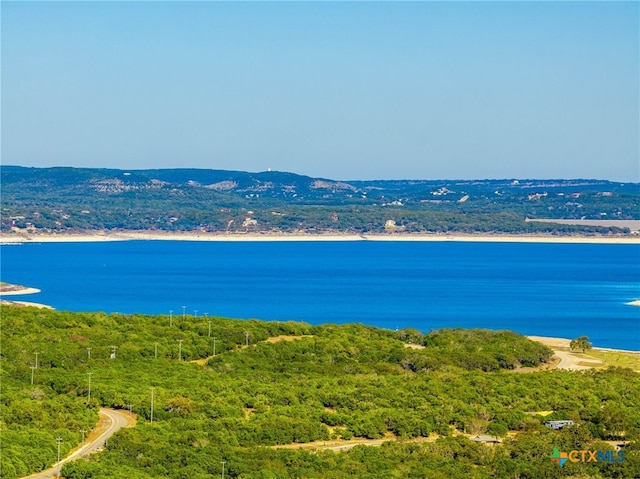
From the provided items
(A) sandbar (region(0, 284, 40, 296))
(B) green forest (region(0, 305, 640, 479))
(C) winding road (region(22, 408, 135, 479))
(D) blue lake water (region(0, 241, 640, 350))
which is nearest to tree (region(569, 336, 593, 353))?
(B) green forest (region(0, 305, 640, 479))

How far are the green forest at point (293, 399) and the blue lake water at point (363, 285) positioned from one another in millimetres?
21267

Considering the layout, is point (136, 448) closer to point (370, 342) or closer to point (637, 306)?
point (370, 342)

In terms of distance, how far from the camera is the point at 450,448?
35.4m

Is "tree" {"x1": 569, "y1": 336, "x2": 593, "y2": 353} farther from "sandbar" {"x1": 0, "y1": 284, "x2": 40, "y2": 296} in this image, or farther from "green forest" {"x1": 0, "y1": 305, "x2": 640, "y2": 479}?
"sandbar" {"x1": 0, "y1": 284, "x2": 40, "y2": 296}

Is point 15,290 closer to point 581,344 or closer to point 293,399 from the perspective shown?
point 581,344

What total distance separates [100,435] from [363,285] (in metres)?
81.1

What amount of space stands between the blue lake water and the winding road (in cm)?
3752

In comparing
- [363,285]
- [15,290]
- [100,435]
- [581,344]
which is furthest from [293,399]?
[363,285]

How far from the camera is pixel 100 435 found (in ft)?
122

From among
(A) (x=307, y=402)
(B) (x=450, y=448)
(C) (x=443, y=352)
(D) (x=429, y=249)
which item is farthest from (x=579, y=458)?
(D) (x=429, y=249)

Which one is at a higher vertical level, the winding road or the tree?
the winding road

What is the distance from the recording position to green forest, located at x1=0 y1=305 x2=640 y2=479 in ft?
109

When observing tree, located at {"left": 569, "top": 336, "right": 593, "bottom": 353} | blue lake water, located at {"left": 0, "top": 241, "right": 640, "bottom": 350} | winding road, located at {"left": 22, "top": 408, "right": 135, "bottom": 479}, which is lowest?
blue lake water, located at {"left": 0, "top": 241, "right": 640, "bottom": 350}

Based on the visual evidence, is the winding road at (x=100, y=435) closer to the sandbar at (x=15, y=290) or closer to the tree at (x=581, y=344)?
the tree at (x=581, y=344)
